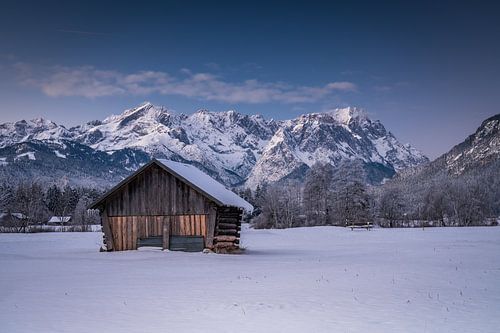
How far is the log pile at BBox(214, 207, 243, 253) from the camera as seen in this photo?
30703 mm

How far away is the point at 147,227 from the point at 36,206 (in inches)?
3683

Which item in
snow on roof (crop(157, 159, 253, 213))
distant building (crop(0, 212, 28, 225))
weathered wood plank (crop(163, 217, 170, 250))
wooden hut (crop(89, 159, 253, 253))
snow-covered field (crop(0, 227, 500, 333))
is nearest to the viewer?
snow-covered field (crop(0, 227, 500, 333))

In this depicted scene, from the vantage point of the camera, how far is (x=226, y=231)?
104 ft

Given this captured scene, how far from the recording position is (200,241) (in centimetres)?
3052

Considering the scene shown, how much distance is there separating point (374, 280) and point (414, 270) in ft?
13.8

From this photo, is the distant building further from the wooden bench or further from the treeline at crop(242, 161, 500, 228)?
the wooden bench

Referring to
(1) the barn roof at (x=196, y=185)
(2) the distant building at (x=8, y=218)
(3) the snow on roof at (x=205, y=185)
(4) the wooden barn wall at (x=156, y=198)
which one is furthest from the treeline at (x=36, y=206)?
(3) the snow on roof at (x=205, y=185)

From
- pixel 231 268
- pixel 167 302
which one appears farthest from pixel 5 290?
pixel 231 268

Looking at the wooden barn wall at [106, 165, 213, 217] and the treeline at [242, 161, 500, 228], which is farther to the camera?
the treeline at [242, 161, 500, 228]

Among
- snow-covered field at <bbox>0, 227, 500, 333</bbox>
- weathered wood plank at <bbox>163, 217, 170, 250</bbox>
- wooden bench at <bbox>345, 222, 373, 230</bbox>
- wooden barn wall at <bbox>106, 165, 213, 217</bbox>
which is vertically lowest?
wooden bench at <bbox>345, 222, 373, 230</bbox>

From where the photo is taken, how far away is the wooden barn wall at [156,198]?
30.8m

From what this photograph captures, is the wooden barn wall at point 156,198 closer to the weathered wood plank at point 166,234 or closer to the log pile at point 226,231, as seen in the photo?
the weathered wood plank at point 166,234

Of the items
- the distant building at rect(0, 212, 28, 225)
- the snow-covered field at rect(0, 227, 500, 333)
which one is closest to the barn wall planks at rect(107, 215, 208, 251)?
the snow-covered field at rect(0, 227, 500, 333)

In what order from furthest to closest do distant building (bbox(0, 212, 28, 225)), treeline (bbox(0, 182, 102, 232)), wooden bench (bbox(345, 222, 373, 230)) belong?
treeline (bbox(0, 182, 102, 232)) → distant building (bbox(0, 212, 28, 225)) → wooden bench (bbox(345, 222, 373, 230))
